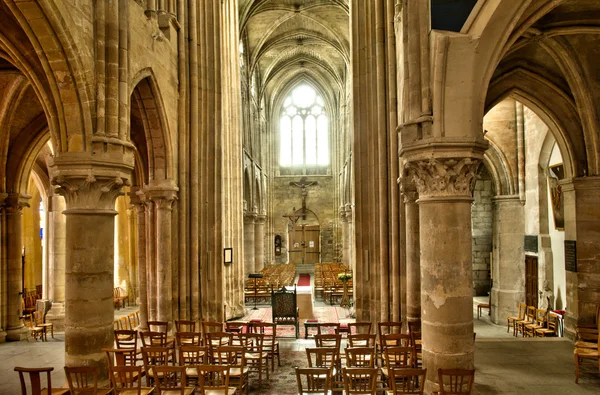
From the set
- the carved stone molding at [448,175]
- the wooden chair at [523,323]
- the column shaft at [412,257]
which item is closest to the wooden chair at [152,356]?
the carved stone molding at [448,175]

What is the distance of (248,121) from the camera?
32500mm

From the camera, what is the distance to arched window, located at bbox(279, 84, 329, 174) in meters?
42.7

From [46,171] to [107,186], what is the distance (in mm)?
12064

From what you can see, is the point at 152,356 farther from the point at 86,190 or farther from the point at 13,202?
the point at 13,202

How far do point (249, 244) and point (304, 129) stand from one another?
13.1 metres

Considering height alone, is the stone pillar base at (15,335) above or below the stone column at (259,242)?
below

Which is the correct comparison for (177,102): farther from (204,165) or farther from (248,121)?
(248,121)

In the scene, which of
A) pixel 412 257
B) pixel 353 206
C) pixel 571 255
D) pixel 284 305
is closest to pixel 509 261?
pixel 571 255

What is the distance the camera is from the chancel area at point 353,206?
7.38m

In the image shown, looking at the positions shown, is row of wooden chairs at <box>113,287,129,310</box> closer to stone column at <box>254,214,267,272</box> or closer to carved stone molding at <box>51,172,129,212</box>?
carved stone molding at <box>51,172,129,212</box>

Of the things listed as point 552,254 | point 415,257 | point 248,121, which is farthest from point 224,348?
point 248,121

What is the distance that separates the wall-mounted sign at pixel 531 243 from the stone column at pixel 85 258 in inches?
584

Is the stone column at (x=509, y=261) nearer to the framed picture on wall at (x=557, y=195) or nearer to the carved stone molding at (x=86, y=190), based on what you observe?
the framed picture on wall at (x=557, y=195)

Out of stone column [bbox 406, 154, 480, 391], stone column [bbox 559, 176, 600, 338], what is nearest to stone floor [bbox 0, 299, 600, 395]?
stone column [bbox 559, 176, 600, 338]
